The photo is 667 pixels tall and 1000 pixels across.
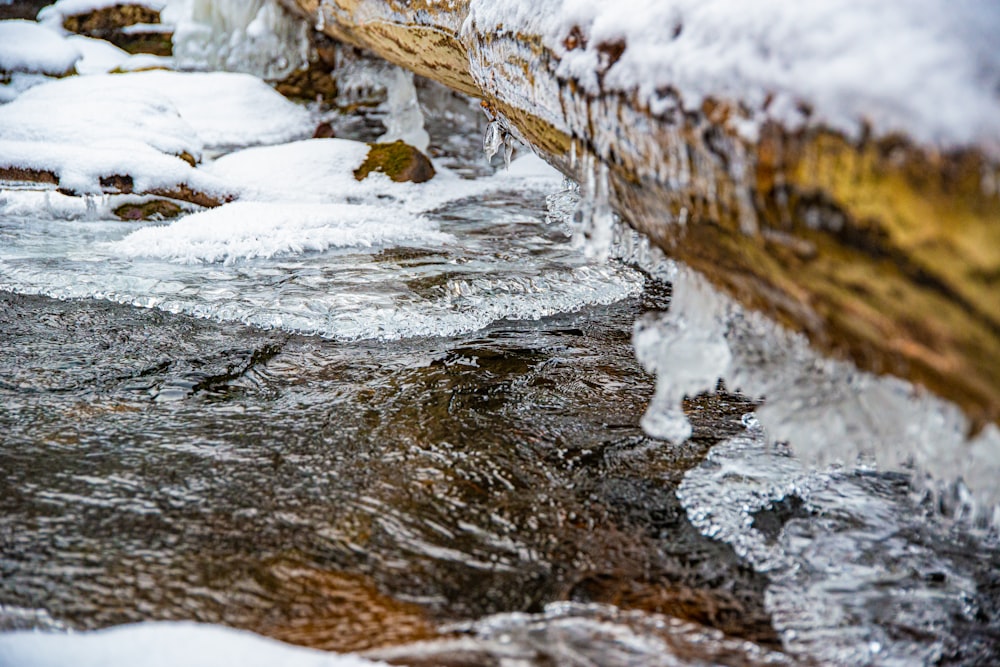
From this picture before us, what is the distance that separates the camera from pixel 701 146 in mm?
1698

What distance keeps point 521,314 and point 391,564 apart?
7.28ft

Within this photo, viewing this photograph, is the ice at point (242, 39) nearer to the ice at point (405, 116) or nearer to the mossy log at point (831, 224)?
the ice at point (405, 116)

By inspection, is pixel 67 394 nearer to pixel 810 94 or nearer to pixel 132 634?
pixel 132 634

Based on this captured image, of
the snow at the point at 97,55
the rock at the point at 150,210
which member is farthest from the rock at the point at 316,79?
the rock at the point at 150,210

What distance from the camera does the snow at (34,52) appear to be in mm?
9969

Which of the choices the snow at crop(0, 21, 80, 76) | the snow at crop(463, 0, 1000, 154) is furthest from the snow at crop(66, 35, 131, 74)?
the snow at crop(463, 0, 1000, 154)

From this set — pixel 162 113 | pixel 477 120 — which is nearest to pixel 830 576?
pixel 162 113

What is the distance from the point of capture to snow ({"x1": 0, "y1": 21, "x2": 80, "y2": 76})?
9.97 m

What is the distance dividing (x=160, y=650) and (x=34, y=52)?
34.0 ft

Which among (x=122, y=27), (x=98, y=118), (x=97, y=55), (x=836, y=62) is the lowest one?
(x=98, y=118)

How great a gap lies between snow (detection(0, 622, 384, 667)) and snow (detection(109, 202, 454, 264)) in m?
3.34

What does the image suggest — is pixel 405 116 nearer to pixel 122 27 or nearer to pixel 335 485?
pixel 122 27

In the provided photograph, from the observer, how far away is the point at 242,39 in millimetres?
10641

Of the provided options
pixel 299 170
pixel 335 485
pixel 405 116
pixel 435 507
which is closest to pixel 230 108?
pixel 405 116
